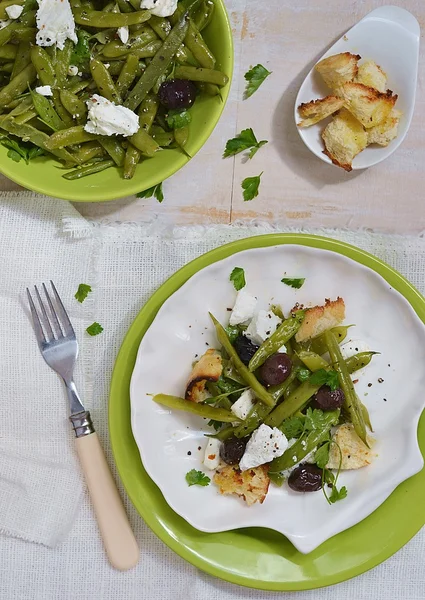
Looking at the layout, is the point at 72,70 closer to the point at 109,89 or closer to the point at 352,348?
the point at 109,89

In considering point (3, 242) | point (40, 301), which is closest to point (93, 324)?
point (40, 301)

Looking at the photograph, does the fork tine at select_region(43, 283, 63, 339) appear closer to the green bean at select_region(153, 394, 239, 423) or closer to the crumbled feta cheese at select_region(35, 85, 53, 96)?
the green bean at select_region(153, 394, 239, 423)

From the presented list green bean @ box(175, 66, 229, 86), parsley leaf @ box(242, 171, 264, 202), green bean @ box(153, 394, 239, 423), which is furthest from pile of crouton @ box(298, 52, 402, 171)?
green bean @ box(153, 394, 239, 423)

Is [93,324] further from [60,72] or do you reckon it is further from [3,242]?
[60,72]

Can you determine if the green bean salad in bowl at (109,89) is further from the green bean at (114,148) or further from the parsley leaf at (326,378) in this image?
the parsley leaf at (326,378)

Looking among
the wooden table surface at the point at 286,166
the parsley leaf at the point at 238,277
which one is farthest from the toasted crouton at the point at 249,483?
the wooden table surface at the point at 286,166

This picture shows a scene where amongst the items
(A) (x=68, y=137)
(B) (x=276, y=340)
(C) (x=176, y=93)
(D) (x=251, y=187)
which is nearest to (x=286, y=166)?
(D) (x=251, y=187)
